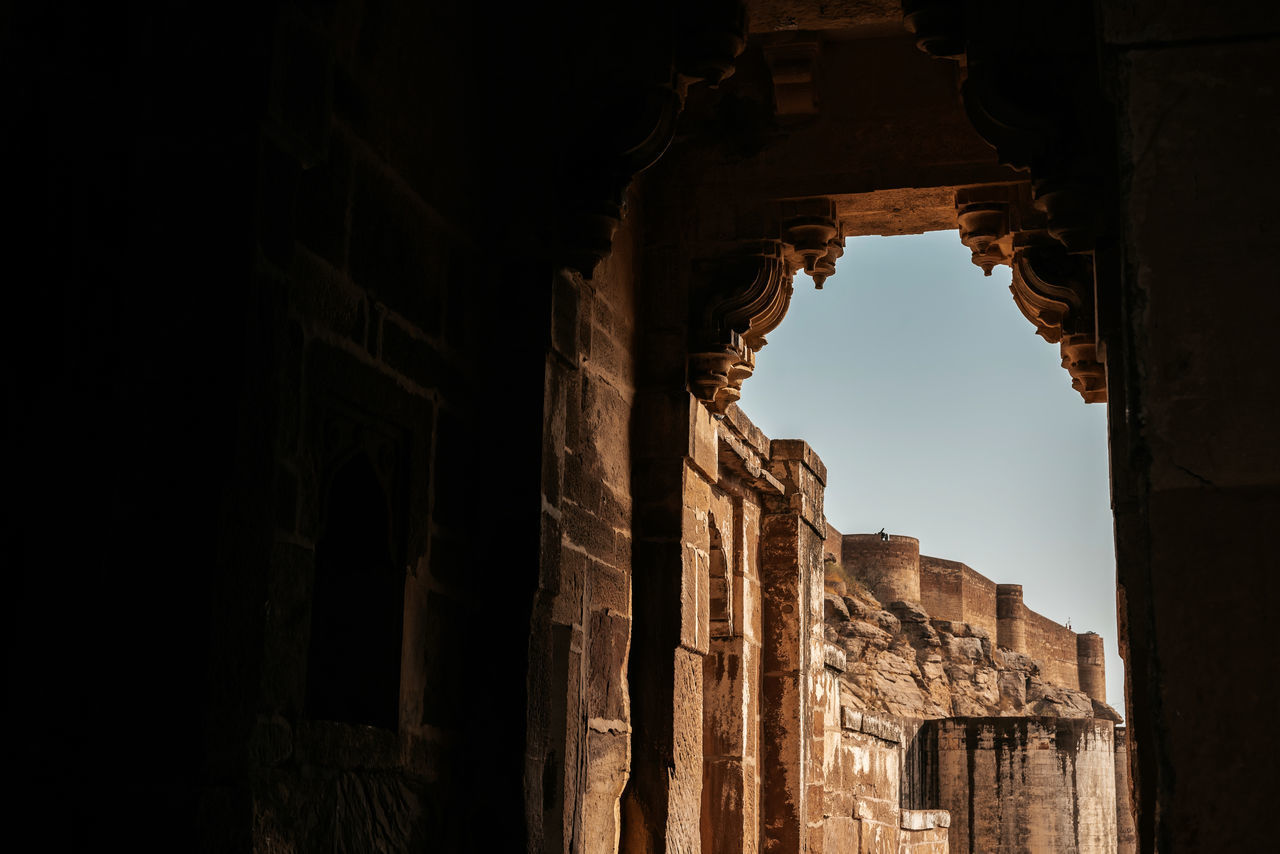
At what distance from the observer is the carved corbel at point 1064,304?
17.3 ft

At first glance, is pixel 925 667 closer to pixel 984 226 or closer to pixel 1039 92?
pixel 984 226

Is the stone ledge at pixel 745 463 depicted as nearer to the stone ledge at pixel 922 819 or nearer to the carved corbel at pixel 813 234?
the carved corbel at pixel 813 234

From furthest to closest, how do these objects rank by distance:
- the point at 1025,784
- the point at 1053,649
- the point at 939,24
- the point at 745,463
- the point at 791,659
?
the point at 1053,649 < the point at 1025,784 < the point at 791,659 < the point at 745,463 < the point at 939,24

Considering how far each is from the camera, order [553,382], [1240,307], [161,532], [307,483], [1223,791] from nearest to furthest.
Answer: [1223,791] → [1240,307] → [161,532] → [307,483] → [553,382]

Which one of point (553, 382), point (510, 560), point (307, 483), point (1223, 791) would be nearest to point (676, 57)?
point (553, 382)

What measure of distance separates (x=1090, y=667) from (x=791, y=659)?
37.5m

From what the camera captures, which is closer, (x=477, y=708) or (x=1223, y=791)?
(x=1223, y=791)

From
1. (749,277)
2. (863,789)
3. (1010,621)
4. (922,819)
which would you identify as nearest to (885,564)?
(1010,621)

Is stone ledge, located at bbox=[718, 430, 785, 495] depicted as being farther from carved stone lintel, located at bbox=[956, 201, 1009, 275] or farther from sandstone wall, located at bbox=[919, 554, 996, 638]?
sandstone wall, located at bbox=[919, 554, 996, 638]

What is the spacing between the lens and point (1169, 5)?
6.84ft

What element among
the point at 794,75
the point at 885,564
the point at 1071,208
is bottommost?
the point at 1071,208

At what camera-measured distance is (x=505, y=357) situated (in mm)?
4297

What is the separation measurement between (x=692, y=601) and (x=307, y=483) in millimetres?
2946

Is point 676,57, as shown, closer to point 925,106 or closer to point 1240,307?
point 925,106
